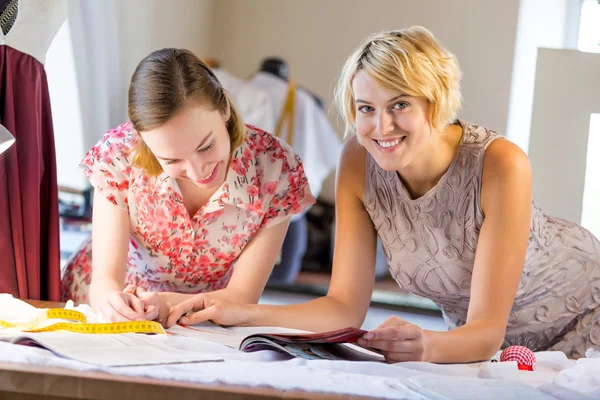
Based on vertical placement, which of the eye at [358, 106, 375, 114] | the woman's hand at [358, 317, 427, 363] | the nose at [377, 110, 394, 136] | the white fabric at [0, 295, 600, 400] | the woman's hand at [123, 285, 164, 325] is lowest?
the woman's hand at [123, 285, 164, 325]

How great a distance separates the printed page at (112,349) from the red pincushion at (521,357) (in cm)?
56

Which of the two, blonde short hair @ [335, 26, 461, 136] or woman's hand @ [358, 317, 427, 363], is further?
blonde short hair @ [335, 26, 461, 136]

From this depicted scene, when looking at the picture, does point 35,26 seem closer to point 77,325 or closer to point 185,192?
point 185,192

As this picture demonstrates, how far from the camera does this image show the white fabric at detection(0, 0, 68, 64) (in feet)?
6.41

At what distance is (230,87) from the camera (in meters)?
4.23

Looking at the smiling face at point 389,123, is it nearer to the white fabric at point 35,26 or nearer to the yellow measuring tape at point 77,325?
the yellow measuring tape at point 77,325

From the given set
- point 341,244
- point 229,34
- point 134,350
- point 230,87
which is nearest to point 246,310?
point 341,244

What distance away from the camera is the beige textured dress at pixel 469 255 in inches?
68.4

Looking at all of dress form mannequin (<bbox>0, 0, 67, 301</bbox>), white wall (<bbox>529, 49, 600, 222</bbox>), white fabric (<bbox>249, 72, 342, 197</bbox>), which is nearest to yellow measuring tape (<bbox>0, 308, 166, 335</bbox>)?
dress form mannequin (<bbox>0, 0, 67, 301</bbox>)

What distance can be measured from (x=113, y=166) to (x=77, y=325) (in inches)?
23.3

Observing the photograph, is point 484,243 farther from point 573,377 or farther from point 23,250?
point 23,250

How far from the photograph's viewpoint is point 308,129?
14.6ft

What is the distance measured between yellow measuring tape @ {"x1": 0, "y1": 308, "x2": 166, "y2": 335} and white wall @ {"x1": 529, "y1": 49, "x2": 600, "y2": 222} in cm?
133

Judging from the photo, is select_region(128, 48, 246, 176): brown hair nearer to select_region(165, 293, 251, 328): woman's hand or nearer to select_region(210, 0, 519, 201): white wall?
select_region(165, 293, 251, 328): woman's hand
